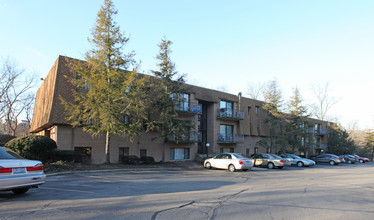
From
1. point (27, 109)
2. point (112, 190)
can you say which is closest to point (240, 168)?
point (112, 190)

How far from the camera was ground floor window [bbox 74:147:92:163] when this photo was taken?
20984 millimetres

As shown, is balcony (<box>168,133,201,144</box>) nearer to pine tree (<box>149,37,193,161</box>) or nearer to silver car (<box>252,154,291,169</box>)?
pine tree (<box>149,37,193,161</box>)

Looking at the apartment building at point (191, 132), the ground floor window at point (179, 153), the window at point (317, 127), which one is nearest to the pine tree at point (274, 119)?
the apartment building at point (191, 132)

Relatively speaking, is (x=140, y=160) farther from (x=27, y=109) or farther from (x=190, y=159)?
(x=27, y=109)

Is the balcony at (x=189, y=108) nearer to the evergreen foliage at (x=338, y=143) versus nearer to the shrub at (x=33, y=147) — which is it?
the shrub at (x=33, y=147)

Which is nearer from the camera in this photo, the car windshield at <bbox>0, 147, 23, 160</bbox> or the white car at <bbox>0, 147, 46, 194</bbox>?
the white car at <bbox>0, 147, 46, 194</bbox>

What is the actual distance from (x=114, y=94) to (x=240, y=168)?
1017 centimetres

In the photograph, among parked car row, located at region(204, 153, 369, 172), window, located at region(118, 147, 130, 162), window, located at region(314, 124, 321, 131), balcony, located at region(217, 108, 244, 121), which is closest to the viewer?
parked car row, located at region(204, 153, 369, 172)

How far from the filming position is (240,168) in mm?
19016

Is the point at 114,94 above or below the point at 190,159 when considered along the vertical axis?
above

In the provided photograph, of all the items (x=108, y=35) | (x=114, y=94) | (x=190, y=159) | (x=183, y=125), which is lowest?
(x=190, y=159)

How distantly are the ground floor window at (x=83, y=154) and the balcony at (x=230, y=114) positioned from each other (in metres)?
15.4

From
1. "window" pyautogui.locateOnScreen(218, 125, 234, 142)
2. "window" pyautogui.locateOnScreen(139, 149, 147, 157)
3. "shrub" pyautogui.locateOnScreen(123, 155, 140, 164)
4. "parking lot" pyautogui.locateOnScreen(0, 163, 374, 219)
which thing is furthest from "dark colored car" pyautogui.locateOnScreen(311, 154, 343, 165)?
"parking lot" pyautogui.locateOnScreen(0, 163, 374, 219)

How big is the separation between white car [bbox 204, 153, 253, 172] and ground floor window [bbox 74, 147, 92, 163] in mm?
9912
